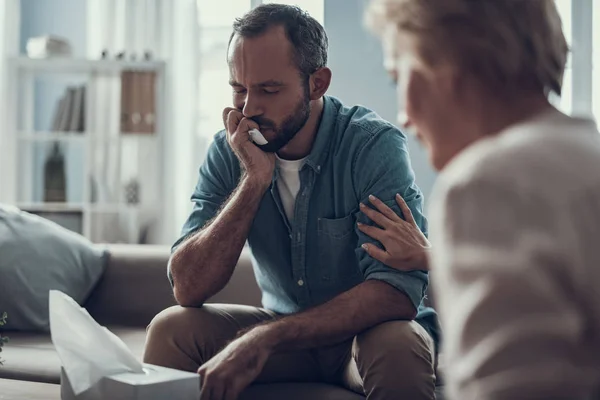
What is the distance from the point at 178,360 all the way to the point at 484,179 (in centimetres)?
122

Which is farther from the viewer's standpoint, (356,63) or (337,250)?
(356,63)

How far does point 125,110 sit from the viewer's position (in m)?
4.27

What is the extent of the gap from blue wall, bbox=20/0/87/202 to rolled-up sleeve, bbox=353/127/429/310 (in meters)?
3.07

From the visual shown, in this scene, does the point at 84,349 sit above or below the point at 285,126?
below

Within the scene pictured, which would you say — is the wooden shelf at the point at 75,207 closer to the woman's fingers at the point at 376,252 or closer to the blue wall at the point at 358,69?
the blue wall at the point at 358,69

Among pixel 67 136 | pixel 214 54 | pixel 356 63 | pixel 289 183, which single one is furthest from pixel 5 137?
pixel 289 183

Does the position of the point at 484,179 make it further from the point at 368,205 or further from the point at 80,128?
the point at 80,128

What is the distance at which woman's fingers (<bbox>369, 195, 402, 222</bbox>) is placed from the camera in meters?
1.77

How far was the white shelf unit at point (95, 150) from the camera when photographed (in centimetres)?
430

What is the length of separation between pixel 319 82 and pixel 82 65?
2.60 meters

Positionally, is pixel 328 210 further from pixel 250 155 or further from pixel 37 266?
pixel 37 266

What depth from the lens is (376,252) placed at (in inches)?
67.8

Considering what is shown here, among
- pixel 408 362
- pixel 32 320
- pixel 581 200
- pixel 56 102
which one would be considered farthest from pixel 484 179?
pixel 56 102

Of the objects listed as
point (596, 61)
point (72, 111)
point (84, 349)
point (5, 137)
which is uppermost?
point (596, 61)
